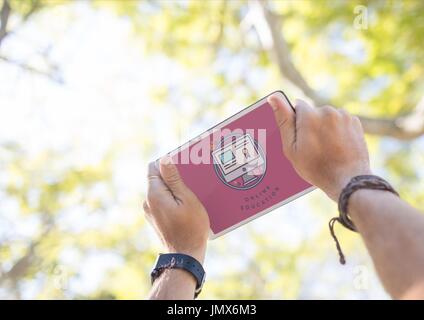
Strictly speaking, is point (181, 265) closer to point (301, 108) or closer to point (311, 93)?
point (301, 108)

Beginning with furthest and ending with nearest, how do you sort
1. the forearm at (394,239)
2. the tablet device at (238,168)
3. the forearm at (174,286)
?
the tablet device at (238,168) < the forearm at (174,286) < the forearm at (394,239)

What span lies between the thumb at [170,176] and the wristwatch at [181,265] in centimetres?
18

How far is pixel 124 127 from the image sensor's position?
192 inches

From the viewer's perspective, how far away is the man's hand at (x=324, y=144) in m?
0.91

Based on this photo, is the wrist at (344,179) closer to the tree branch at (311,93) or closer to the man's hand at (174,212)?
the man's hand at (174,212)

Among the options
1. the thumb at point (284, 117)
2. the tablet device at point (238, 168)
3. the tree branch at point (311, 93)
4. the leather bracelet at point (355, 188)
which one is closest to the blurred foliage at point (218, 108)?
the tree branch at point (311, 93)

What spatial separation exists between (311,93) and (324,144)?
2605 millimetres

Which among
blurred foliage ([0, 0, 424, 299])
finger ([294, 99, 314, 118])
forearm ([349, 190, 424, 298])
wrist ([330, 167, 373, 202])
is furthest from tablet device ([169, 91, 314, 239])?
blurred foliage ([0, 0, 424, 299])

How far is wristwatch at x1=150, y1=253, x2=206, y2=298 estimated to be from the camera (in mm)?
1020

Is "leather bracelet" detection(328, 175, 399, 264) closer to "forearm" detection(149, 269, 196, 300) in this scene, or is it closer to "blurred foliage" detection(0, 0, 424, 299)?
"forearm" detection(149, 269, 196, 300)

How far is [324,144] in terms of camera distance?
0.94 meters

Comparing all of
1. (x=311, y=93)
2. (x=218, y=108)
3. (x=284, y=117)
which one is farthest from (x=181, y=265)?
(x=218, y=108)

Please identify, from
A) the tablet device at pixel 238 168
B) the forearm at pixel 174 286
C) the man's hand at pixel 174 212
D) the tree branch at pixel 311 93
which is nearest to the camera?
the forearm at pixel 174 286

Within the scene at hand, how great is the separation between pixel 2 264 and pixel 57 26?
1.86 metres
